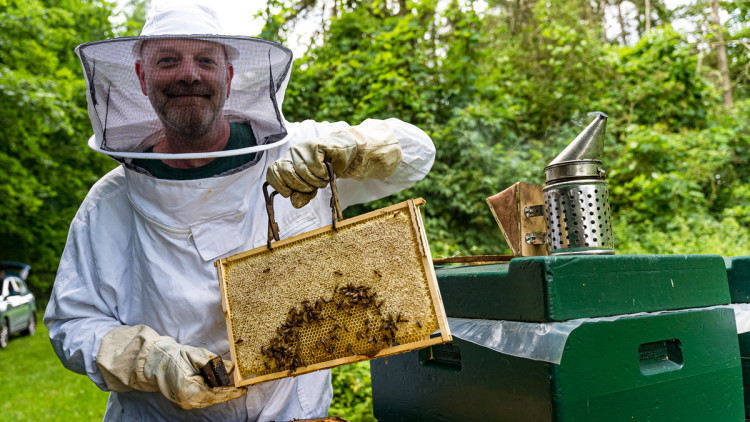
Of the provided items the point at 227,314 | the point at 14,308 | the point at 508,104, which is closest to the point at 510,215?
the point at 227,314

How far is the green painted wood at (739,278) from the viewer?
4.89ft

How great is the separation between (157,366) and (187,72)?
32.1 inches

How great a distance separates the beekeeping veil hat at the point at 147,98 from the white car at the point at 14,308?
9604 mm

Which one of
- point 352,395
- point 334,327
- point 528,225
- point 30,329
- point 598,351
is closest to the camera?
point 598,351

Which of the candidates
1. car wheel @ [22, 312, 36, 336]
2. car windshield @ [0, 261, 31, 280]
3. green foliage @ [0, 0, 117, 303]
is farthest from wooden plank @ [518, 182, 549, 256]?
car wheel @ [22, 312, 36, 336]

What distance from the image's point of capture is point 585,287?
42.3 inches

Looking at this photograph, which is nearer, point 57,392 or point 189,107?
point 189,107

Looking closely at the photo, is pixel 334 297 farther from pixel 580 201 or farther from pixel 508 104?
pixel 508 104

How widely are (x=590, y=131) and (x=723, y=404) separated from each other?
2.34 ft

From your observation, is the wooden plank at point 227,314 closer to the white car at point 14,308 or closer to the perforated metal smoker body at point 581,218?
the perforated metal smoker body at point 581,218

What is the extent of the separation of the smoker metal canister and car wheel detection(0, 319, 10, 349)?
10.9m

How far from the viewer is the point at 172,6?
1.65 meters

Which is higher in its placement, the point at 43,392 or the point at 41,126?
the point at 41,126

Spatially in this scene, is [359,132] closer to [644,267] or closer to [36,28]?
[644,267]
